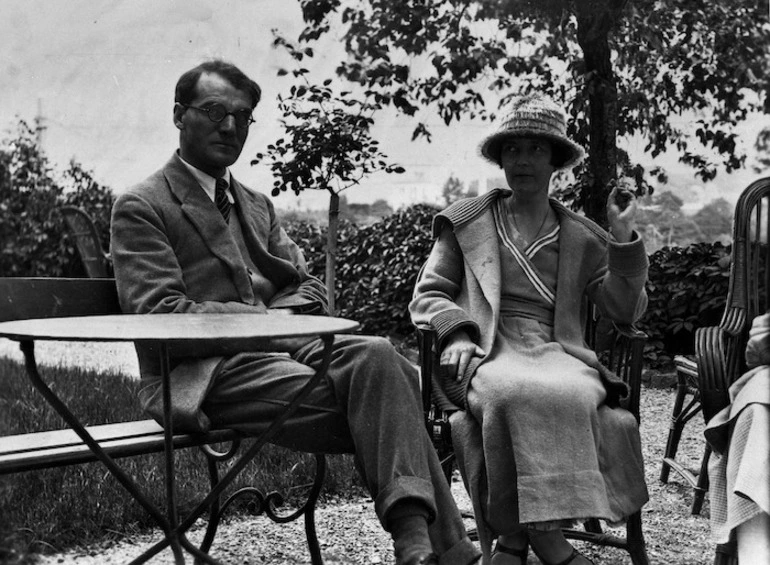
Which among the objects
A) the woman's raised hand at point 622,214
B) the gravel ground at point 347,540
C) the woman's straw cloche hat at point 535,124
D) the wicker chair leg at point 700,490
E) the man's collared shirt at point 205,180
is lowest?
the gravel ground at point 347,540

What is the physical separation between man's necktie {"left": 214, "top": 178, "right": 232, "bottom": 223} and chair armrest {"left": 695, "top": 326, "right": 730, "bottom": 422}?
6.01ft

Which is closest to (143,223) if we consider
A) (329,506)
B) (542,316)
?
(542,316)

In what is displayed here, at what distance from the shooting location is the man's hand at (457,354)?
10.4 ft

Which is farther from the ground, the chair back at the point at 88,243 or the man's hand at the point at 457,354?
the chair back at the point at 88,243

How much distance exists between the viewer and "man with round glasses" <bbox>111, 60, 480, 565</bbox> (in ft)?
9.05

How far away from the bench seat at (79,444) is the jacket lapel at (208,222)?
63 cm

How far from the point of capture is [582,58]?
693 centimetres

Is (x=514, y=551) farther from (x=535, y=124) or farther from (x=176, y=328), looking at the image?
(x=535, y=124)

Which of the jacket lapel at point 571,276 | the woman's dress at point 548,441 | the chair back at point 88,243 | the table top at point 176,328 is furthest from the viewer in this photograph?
the chair back at point 88,243

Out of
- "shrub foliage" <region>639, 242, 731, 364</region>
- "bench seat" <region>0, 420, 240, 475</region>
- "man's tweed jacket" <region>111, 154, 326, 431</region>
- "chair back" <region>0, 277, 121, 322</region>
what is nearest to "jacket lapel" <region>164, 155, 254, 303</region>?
"man's tweed jacket" <region>111, 154, 326, 431</region>

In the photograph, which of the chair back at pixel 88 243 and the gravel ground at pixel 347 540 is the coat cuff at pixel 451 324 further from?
the chair back at pixel 88 243

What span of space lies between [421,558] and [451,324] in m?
0.96

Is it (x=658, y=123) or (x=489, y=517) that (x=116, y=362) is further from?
(x=489, y=517)

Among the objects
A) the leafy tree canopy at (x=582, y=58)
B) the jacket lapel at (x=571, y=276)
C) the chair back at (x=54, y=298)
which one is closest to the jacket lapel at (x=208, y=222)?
the chair back at (x=54, y=298)
